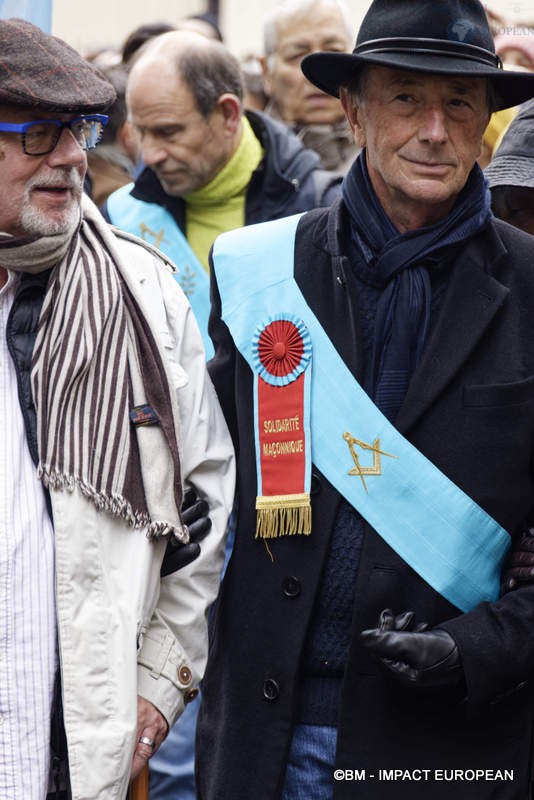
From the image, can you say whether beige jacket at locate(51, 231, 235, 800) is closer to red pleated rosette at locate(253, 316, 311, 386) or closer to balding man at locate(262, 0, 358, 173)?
red pleated rosette at locate(253, 316, 311, 386)

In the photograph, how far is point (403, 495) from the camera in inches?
135

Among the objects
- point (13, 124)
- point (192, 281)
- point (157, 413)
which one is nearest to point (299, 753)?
point (157, 413)

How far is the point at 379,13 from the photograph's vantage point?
359 centimetres

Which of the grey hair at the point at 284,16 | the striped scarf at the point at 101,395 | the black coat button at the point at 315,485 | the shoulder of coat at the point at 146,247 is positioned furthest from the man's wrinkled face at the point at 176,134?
the black coat button at the point at 315,485

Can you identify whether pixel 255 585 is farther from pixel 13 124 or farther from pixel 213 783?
pixel 13 124

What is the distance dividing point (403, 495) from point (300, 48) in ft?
12.3

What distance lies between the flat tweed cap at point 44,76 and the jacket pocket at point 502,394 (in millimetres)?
1099

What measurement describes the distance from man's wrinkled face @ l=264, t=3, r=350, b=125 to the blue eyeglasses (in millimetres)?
3131

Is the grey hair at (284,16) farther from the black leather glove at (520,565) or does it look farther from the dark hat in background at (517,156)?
the black leather glove at (520,565)

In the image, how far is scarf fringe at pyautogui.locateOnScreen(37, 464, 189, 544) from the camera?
10.9 feet

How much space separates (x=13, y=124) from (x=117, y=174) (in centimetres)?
315

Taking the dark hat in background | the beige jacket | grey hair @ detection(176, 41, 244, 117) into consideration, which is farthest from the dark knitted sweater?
grey hair @ detection(176, 41, 244, 117)

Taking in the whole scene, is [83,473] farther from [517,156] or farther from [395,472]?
[517,156]

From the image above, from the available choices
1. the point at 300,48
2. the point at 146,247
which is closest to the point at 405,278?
the point at 146,247
